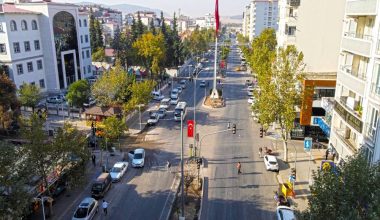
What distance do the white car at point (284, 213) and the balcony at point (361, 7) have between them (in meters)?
15.4

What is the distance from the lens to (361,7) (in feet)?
84.4

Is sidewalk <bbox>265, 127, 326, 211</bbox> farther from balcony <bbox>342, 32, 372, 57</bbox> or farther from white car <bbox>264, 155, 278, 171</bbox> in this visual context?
balcony <bbox>342, 32, 372, 57</bbox>

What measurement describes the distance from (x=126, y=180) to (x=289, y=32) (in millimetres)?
33708

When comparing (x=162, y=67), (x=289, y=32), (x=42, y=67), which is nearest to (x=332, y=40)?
(x=289, y=32)

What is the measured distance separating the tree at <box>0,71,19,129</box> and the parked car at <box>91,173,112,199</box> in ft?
51.6

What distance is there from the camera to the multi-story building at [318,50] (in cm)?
3841

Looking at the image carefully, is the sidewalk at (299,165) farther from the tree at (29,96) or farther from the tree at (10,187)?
the tree at (29,96)

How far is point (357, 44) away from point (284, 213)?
47.2ft

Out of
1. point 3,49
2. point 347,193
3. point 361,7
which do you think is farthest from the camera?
point 3,49

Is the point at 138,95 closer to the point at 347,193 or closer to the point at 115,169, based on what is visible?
the point at 115,169

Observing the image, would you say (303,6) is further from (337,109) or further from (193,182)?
(193,182)

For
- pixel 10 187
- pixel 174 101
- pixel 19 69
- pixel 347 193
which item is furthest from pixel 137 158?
pixel 19 69

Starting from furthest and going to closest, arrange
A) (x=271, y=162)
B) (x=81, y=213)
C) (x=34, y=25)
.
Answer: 1. (x=34, y=25)
2. (x=271, y=162)
3. (x=81, y=213)

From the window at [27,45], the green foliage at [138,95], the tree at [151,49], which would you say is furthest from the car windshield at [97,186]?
the tree at [151,49]
